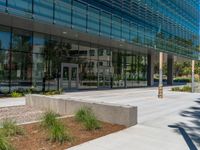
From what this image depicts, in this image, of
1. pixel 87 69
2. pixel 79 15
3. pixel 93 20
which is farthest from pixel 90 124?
pixel 87 69

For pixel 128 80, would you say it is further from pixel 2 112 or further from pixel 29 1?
pixel 2 112

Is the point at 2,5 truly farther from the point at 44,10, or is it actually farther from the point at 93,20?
the point at 93,20

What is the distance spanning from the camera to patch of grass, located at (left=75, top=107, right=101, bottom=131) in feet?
28.6

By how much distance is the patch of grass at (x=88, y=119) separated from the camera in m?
8.72

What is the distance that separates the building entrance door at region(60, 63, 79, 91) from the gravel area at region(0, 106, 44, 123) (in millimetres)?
13476

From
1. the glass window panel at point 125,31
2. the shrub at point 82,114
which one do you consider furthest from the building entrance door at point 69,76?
the shrub at point 82,114

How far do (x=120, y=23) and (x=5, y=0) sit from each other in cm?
1438

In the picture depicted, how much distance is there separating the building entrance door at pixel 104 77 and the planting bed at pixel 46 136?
22.6m

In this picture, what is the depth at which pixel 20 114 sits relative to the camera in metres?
12.1

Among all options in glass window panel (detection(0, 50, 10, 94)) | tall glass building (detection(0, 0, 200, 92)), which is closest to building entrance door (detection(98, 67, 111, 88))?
tall glass building (detection(0, 0, 200, 92))

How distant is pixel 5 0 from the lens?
725 inches

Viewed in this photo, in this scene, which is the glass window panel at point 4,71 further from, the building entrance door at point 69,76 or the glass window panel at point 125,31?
the glass window panel at point 125,31

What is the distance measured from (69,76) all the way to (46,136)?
20859 mm

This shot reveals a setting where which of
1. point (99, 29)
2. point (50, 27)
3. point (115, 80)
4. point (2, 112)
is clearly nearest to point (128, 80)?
point (115, 80)
